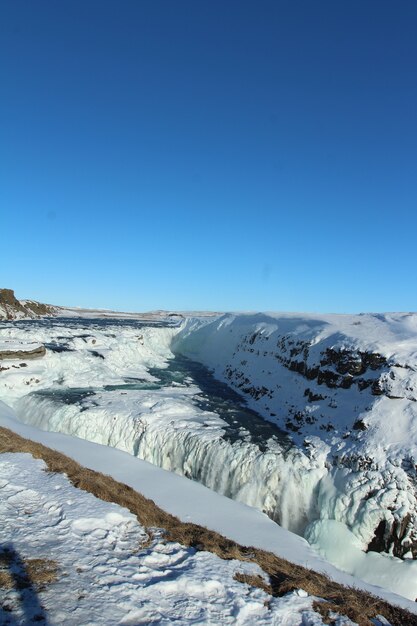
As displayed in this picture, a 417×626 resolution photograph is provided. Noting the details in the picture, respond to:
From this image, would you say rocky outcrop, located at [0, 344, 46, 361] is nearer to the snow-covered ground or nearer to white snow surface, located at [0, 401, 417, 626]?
the snow-covered ground

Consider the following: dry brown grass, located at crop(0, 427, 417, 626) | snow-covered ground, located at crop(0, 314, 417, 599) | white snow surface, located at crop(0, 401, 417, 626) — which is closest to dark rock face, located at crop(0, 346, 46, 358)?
snow-covered ground, located at crop(0, 314, 417, 599)

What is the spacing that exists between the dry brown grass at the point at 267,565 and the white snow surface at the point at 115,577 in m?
0.25

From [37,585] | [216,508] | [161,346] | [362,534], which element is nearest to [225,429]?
[216,508]

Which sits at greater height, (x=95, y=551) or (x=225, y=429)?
(x=95, y=551)

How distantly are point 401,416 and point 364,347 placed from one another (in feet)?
16.2

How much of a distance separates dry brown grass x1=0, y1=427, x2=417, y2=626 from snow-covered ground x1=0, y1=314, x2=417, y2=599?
562cm

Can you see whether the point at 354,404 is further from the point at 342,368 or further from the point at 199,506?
the point at 199,506

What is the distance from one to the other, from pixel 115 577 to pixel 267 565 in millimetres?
2801

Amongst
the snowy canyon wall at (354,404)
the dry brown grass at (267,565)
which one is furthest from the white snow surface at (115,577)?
the snowy canyon wall at (354,404)

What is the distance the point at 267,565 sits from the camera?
23.1 feet

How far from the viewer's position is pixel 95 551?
6379 mm

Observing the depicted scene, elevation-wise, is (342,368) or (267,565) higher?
(342,368)

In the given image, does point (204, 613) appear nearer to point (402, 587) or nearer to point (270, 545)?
point (270, 545)

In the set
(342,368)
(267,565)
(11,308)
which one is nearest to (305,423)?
(342,368)
